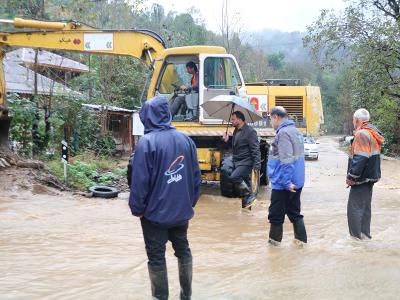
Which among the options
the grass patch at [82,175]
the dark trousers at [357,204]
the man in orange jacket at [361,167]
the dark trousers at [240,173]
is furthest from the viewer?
the grass patch at [82,175]

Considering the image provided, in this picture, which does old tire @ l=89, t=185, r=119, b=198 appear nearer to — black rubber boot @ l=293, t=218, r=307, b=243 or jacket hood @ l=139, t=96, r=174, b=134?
black rubber boot @ l=293, t=218, r=307, b=243

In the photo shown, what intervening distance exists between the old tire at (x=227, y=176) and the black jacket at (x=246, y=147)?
1.28 m

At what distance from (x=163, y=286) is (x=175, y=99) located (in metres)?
7.36

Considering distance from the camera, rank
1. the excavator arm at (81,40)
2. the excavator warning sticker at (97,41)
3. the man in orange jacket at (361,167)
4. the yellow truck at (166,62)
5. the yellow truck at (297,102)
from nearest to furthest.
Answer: the man in orange jacket at (361,167) < the yellow truck at (166,62) < the excavator arm at (81,40) < the excavator warning sticker at (97,41) < the yellow truck at (297,102)

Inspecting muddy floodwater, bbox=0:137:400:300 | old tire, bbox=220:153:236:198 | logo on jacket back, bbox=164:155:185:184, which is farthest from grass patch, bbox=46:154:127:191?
logo on jacket back, bbox=164:155:185:184

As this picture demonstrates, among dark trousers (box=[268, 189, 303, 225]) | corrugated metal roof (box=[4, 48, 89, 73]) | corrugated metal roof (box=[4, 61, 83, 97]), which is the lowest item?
dark trousers (box=[268, 189, 303, 225])

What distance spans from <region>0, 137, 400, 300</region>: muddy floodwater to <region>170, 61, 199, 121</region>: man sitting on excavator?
2.21 m

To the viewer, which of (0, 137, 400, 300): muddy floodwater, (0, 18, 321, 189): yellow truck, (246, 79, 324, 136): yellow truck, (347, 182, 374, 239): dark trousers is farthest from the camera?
(246, 79, 324, 136): yellow truck

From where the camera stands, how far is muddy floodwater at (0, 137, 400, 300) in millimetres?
4984

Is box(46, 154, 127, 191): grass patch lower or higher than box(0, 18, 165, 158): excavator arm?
lower

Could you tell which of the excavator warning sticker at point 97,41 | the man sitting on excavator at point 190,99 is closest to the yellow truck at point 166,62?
the excavator warning sticker at point 97,41

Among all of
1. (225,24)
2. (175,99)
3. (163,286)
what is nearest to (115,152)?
(175,99)

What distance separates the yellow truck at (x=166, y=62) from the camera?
36.6ft

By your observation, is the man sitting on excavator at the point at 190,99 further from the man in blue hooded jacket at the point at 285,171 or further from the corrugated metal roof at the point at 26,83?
the corrugated metal roof at the point at 26,83
